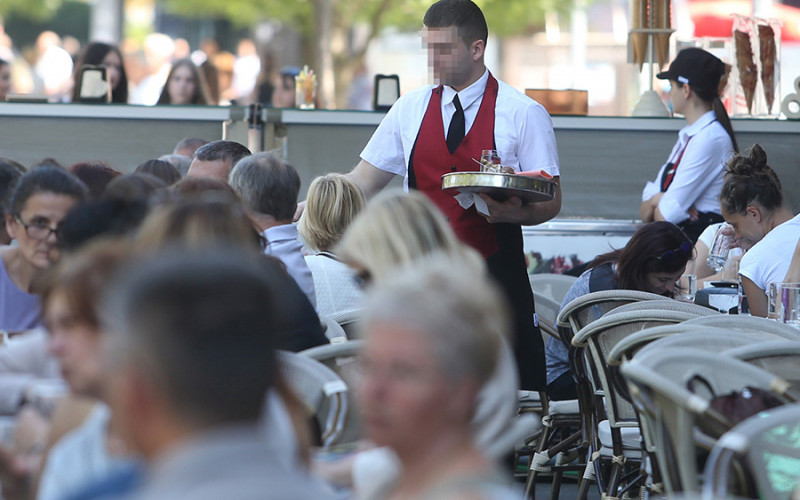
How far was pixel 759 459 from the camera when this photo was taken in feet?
8.69

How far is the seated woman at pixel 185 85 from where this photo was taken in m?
9.02

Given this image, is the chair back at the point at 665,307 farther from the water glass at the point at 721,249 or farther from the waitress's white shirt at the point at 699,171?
the waitress's white shirt at the point at 699,171

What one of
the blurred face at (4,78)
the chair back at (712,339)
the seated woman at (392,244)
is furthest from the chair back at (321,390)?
the blurred face at (4,78)

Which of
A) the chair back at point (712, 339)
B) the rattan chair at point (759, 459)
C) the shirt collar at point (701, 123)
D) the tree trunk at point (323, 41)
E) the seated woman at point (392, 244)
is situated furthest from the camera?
the tree trunk at point (323, 41)

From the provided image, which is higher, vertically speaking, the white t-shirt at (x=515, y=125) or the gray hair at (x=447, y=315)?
the white t-shirt at (x=515, y=125)

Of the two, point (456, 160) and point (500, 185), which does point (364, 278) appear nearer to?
point (500, 185)

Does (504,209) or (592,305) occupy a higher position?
(504,209)

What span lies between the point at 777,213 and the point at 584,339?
185 centimetres

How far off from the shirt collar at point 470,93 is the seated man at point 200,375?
331 centimetres

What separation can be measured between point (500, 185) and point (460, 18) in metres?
0.75

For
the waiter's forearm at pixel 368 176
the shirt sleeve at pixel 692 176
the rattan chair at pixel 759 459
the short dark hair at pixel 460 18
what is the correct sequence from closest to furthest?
the rattan chair at pixel 759 459
the short dark hair at pixel 460 18
the waiter's forearm at pixel 368 176
the shirt sleeve at pixel 692 176

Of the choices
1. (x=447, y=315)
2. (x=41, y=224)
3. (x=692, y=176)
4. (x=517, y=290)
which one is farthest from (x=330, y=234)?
(x=447, y=315)

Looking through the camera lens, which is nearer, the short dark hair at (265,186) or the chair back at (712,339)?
the chair back at (712,339)

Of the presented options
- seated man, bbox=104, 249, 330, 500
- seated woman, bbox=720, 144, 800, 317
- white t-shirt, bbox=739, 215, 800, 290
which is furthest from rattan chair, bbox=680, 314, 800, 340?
seated man, bbox=104, 249, 330, 500
